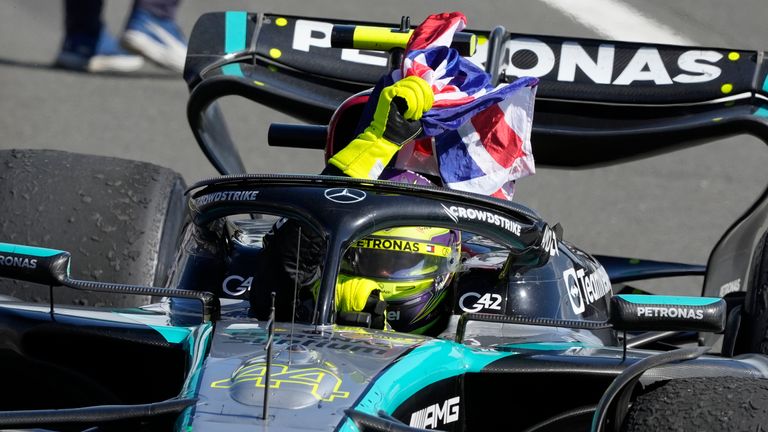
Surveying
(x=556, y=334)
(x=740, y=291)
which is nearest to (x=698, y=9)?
(x=740, y=291)

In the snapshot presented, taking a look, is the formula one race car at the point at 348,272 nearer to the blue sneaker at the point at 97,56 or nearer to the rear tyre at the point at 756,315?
the rear tyre at the point at 756,315

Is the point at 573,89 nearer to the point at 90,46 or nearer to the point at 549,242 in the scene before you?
the point at 549,242

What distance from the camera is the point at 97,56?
10.9m

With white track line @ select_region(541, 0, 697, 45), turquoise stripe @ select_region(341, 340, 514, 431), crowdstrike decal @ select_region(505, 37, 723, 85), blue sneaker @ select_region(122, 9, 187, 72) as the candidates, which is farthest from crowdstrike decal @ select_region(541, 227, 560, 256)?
blue sneaker @ select_region(122, 9, 187, 72)

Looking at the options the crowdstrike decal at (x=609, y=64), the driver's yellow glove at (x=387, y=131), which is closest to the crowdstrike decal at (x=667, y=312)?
the driver's yellow glove at (x=387, y=131)

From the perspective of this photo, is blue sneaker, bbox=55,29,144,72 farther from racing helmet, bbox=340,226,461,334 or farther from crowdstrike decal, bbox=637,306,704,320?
crowdstrike decal, bbox=637,306,704,320

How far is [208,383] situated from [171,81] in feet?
23.7

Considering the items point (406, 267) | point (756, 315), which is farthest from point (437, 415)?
point (756, 315)

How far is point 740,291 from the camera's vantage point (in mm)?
6316

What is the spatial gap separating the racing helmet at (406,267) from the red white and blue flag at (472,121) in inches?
25.6

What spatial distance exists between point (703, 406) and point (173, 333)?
1650 millimetres

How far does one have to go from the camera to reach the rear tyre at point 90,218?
5.79 metres

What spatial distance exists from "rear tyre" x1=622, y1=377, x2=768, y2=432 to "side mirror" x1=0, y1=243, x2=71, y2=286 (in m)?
1.74

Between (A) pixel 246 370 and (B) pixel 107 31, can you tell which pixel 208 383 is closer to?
(A) pixel 246 370
